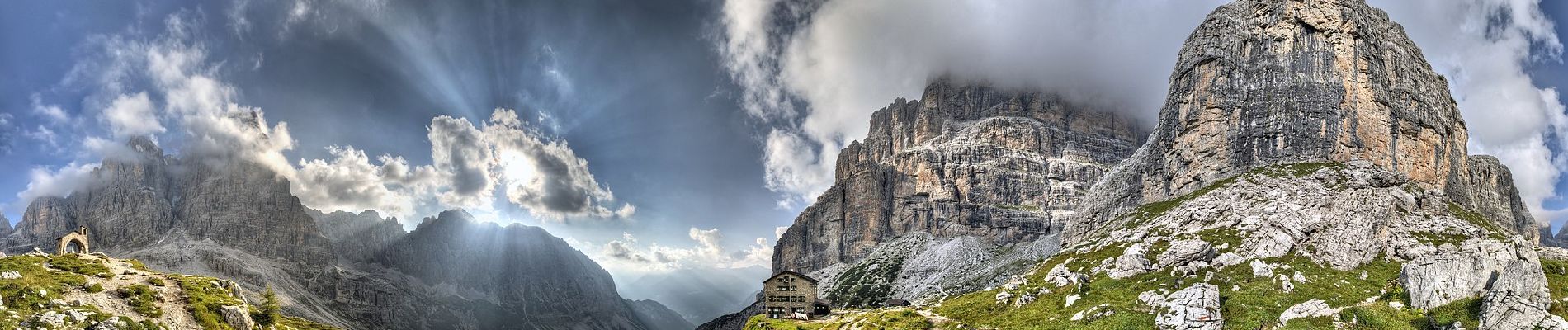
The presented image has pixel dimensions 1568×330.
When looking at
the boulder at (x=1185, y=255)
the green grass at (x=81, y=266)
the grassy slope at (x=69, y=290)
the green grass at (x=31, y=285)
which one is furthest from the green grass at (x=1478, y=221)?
the green grass at (x=81, y=266)

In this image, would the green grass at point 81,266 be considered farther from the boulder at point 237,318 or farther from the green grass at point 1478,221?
the green grass at point 1478,221

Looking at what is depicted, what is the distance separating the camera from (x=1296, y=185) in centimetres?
9412

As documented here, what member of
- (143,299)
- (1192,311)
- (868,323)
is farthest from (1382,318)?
(143,299)

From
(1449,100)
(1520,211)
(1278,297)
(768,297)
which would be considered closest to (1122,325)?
(1278,297)

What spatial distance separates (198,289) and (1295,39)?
161243 mm

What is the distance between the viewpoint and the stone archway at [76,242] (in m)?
85.1

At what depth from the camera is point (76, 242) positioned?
89.5m

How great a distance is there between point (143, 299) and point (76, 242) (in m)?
39.4

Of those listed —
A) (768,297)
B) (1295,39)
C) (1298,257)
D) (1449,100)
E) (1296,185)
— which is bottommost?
(768,297)

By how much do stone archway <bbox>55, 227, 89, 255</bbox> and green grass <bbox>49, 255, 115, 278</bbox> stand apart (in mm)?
8713

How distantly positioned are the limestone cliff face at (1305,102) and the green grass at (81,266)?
145594 mm

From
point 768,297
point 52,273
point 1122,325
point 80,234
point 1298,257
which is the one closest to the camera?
point 1122,325

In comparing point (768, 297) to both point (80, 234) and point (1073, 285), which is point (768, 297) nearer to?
point (1073, 285)

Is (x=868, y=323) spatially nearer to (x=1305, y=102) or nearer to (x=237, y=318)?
(x=237, y=318)
